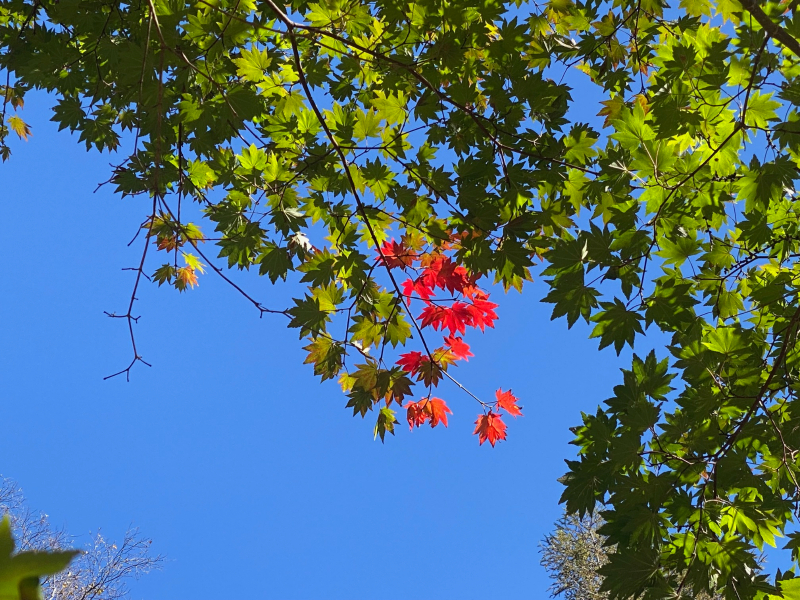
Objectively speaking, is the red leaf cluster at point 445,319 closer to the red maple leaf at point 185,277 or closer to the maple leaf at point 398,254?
the maple leaf at point 398,254

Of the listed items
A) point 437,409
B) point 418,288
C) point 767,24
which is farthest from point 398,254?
point 767,24

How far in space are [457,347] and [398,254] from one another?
489 mm

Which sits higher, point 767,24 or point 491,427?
point 491,427

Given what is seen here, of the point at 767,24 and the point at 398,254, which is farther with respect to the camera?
the point at 398,254

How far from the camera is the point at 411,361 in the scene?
267cm

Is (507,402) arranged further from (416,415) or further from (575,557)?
(575,557)

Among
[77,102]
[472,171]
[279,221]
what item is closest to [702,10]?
[472,171]

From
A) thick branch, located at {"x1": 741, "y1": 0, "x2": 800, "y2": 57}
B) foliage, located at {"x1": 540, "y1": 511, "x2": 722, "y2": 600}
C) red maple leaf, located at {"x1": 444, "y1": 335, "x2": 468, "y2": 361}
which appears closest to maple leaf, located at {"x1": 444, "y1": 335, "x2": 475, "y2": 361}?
red maple leaf, located at {"x1": 444, "y1": 335, "x2": 468, "y2": 361}

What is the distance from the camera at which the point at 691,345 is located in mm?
1910

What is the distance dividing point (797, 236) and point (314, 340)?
6.08 ft

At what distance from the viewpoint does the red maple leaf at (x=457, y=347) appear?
108 inches

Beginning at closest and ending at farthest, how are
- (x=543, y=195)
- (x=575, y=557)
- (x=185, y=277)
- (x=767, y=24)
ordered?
1. (x=767, y=24)
2. (x=543, y=195)
3. (x=185, y=277)
4. (x=575, y=557)

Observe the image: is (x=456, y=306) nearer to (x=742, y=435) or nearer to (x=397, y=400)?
(x=397, y=400)

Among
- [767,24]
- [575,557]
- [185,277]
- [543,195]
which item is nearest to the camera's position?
[767,24]
